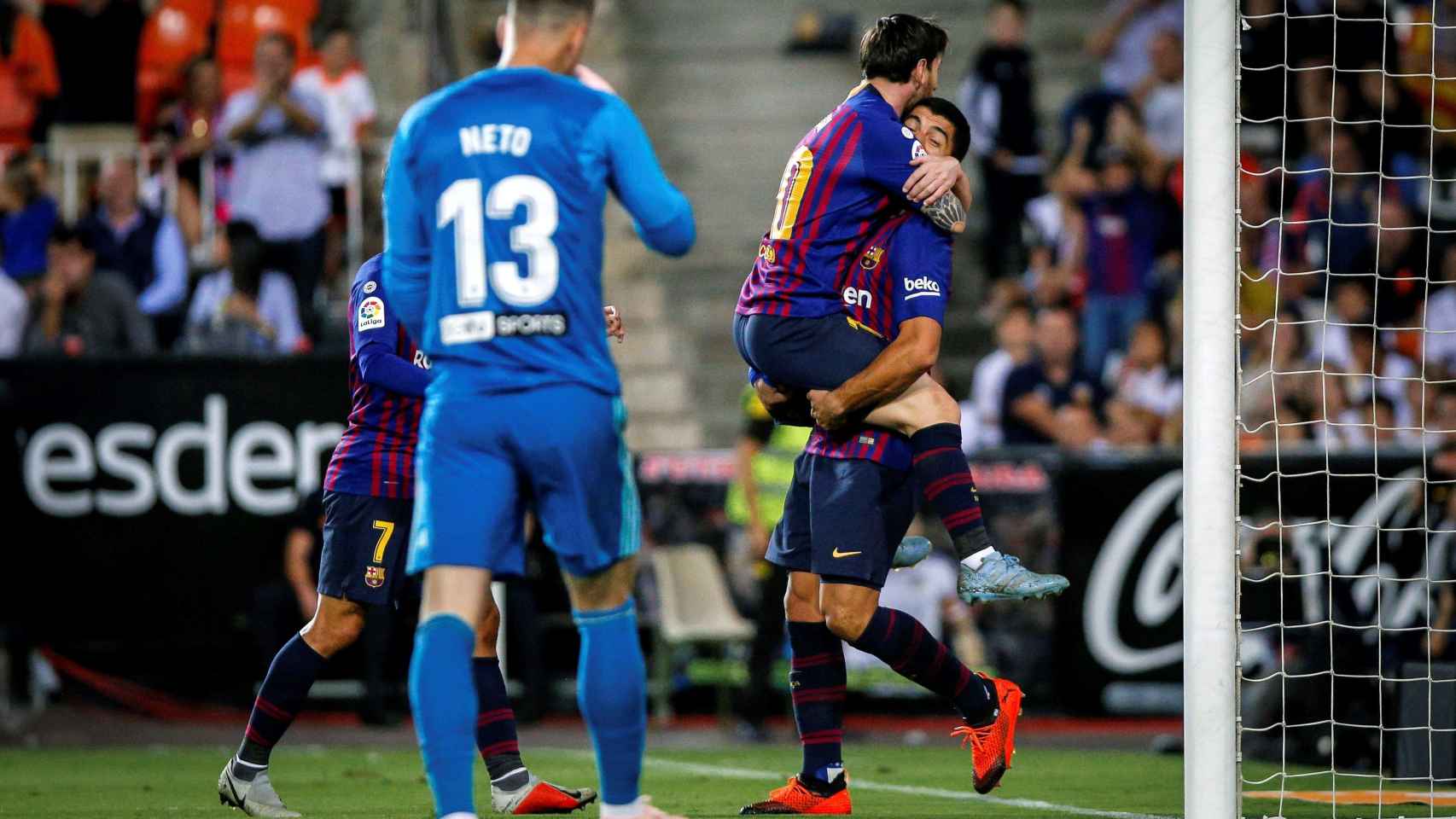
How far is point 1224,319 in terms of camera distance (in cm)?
539

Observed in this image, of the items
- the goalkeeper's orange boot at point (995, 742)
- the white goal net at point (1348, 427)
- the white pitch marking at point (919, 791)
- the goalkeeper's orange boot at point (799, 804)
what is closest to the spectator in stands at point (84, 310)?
the white pitch marking at point (919, 791)

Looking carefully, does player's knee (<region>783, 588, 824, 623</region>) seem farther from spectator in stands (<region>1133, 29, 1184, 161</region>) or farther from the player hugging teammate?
spectator in stands (<region>1133, 29, 1184, 161</region>)

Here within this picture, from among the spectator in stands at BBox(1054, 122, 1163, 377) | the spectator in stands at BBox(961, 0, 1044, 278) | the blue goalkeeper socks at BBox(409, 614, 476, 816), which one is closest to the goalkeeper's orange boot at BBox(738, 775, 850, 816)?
the blue goalkeeper socks at BBox(409, 614, 476, 816)

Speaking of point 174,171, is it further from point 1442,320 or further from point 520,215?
point 520,215

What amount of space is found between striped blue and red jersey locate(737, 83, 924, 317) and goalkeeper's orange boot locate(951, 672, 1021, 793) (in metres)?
1.42

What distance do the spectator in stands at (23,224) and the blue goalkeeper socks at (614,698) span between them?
9587mm

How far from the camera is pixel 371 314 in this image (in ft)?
21.7

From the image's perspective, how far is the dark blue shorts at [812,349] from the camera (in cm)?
624

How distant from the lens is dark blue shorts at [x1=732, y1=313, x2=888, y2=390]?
6238 millimetres

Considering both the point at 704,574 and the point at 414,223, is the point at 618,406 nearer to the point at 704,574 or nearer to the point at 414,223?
the point at 414,223

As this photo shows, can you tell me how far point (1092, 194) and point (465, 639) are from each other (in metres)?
10.5

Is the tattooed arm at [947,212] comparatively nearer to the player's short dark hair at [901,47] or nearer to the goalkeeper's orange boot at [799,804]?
the player's short dark hair at [901,47]

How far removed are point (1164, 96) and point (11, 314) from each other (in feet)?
28.7

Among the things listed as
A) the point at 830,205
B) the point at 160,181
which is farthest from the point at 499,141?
the point at 160,181
